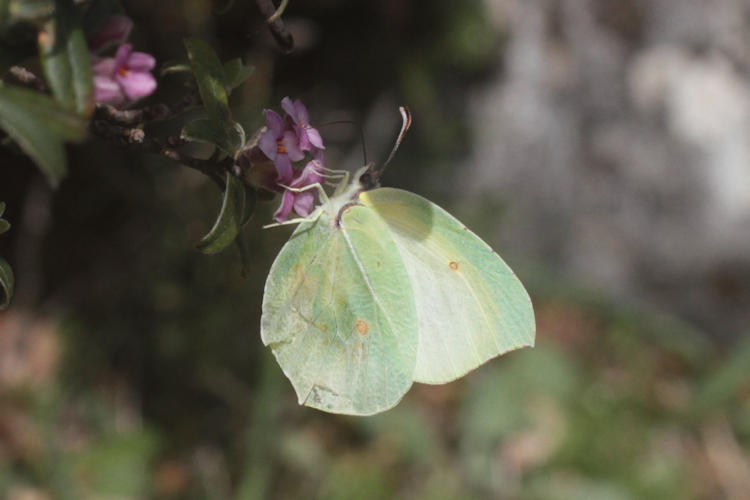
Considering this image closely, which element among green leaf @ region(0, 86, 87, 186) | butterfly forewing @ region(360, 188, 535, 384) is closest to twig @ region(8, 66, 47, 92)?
green leaf @ region(0, 86, 87, 186)

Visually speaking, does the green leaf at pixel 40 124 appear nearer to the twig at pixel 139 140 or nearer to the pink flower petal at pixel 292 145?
the twig at pixel 139 140

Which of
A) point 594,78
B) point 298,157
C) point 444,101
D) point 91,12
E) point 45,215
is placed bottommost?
point 45,215

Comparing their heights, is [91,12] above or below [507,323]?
Answer: above

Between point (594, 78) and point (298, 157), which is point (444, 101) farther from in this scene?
point (298, 157)

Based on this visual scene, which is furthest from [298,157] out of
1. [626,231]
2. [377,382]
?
[626,231]

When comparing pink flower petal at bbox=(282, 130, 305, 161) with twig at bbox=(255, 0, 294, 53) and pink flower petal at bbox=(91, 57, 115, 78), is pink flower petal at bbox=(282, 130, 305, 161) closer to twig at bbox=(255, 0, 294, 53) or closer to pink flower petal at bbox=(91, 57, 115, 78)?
twig at bbox=(255, 0, 294, 53)

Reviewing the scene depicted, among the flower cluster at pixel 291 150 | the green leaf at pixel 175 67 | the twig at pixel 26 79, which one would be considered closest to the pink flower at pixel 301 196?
the flower cluster at pixel 291 150

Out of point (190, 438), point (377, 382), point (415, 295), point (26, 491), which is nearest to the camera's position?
point (377, 382)
